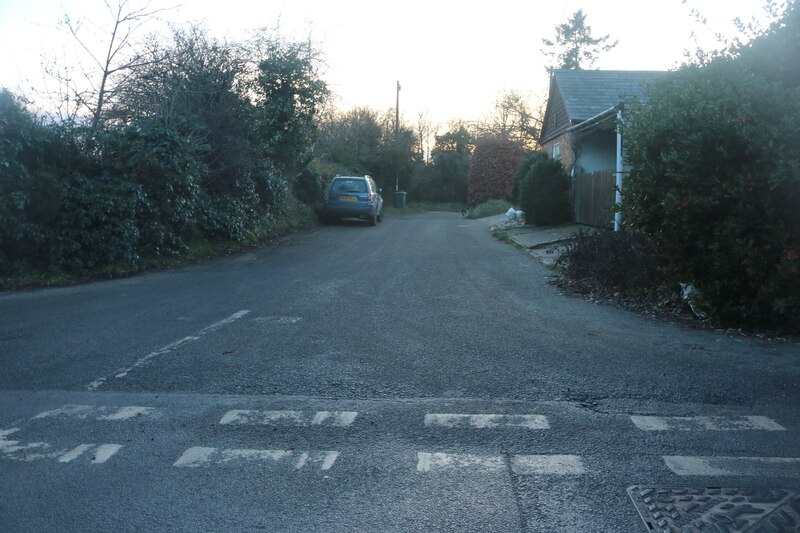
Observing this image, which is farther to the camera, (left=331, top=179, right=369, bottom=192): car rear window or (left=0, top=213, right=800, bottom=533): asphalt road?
(left=331, top=179, right=369, bottom=192): car rear window

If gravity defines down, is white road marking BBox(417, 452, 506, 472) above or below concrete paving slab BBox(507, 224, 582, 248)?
below

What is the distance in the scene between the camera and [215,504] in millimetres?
3926

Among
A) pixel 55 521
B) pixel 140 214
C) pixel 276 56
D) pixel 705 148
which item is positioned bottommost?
pixel 55 521

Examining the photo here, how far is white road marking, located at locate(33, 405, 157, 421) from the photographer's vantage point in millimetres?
5395

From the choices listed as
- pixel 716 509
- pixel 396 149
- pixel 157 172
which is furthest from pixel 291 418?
pixel 396 149

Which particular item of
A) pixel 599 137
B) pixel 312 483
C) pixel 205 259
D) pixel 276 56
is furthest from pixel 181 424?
pixel 599 137

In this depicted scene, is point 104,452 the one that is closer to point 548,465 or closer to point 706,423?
point 548,465

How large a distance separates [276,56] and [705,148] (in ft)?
49.0

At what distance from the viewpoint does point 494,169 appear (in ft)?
140

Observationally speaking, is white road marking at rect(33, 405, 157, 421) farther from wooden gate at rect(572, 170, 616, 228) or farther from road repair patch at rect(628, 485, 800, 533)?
wooden gate at rect(572, 170, 616, 228)

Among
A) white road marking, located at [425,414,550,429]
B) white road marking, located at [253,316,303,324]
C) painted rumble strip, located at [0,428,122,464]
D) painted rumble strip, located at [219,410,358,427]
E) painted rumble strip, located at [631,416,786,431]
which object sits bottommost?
painted rumble strip, located at [0,428,122,464]

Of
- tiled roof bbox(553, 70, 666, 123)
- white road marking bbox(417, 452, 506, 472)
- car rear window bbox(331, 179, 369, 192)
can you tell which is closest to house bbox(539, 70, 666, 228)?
tiled roof bbox(553, 70, 666, 123)

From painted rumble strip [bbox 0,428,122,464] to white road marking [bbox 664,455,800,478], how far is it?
3593 mm

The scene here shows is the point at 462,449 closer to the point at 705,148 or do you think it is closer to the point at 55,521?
the point at 55,521
